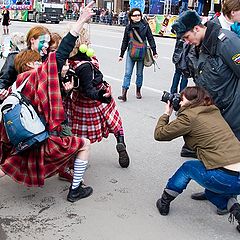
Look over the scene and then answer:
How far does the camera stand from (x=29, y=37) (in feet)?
12.4

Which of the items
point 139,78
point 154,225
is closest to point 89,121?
point 154,225

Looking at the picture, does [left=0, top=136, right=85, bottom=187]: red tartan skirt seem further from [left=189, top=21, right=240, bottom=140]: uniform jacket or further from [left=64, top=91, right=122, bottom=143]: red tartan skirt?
[left=189, top=21, right=240, bottom=140]: uniform jacket

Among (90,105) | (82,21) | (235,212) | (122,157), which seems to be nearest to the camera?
(82,21)

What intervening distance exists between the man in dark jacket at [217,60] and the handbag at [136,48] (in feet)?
12.5

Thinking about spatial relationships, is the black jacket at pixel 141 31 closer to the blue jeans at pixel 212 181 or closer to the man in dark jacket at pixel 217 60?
the man in dark jacket at pixel 217 60

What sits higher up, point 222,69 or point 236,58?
point 236,58

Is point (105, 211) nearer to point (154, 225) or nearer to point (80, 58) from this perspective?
point (154, 225)

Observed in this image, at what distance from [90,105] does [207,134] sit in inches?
55.7

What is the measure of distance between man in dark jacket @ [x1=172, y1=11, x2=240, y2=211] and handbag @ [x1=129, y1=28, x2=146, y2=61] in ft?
12.5

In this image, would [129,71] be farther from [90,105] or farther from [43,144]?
[43,144]

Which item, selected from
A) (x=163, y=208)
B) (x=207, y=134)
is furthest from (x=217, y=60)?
(x=163, y=208)

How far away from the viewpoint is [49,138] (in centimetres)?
340

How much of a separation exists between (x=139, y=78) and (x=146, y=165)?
3323 mm

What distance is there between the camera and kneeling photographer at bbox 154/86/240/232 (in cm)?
315
